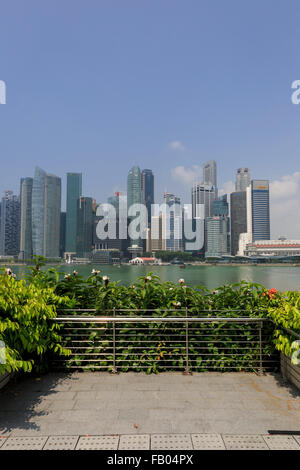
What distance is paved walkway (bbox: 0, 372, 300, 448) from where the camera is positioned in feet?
8.62

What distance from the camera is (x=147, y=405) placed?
9.98 feet

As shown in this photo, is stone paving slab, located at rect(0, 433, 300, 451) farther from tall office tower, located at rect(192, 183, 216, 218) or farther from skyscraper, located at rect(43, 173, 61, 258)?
tall office tower, located at rect(192, 183, 216, 218)

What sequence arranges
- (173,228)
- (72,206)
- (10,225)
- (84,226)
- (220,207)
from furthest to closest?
(220,207)
(173,228)
(72,206)
(84,226)
(10,225)

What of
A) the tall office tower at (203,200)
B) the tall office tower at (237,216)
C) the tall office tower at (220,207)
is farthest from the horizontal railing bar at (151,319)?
the tall office tower at (220,207)

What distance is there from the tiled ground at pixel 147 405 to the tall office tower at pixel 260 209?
6775 inches

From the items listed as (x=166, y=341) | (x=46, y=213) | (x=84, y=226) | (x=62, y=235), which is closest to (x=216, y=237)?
(x=84, y=226)

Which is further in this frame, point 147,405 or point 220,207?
Result: point 220,207

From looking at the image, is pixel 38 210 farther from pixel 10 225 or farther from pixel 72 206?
pixel 72 206

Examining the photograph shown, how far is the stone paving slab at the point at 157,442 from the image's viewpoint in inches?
92.5

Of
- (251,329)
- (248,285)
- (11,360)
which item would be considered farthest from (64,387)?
(248,285)

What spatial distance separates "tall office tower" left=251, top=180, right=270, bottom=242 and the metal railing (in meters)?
171

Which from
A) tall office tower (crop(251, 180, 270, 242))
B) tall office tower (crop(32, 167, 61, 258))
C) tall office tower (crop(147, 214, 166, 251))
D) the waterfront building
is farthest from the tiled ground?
tall office tower (crop(251, 180, 270, 242))

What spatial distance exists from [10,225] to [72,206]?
46199 mm
